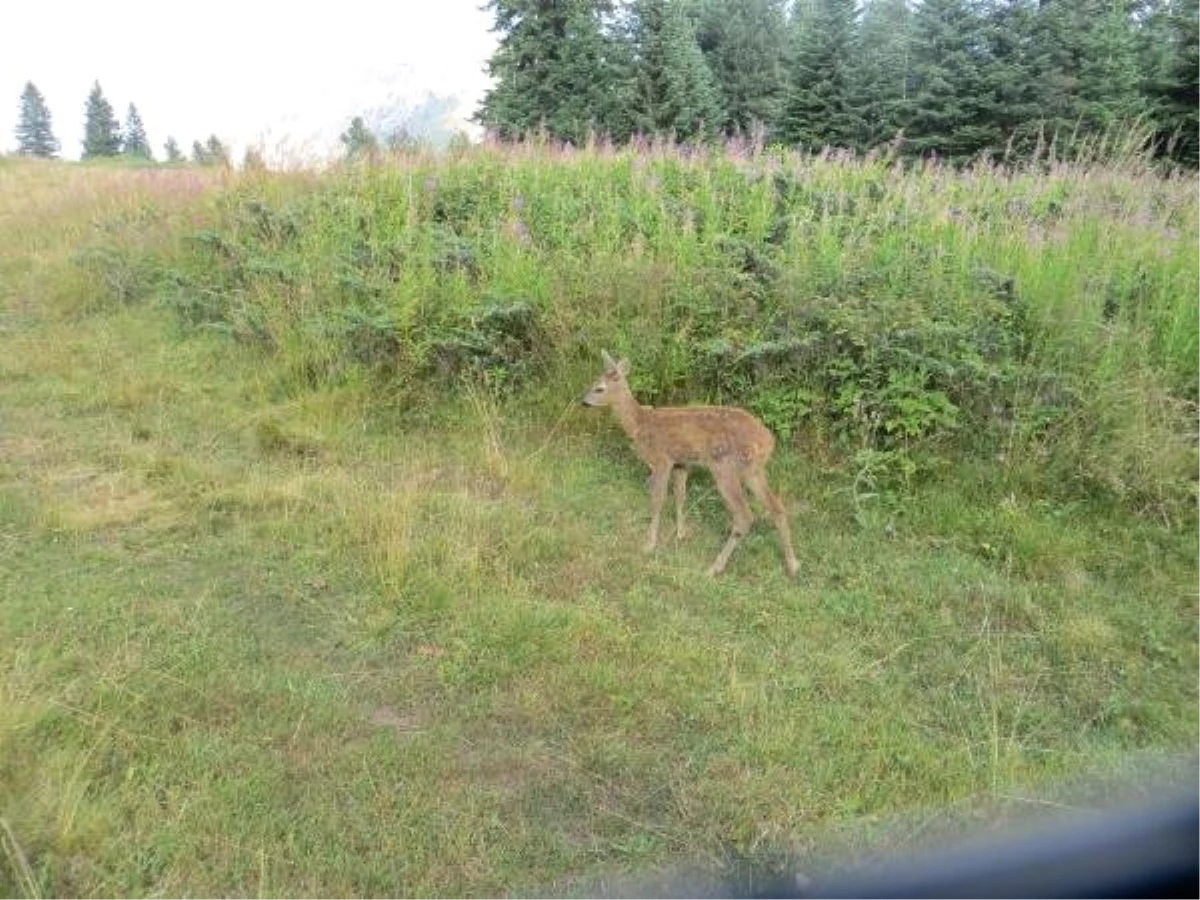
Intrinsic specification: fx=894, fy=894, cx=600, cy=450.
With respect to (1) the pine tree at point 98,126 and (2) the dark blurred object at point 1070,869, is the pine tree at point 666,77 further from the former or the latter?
(1) the pine tree at point 98,126

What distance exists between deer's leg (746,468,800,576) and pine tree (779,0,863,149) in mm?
21748

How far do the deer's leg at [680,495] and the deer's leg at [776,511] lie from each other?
44 centimetres

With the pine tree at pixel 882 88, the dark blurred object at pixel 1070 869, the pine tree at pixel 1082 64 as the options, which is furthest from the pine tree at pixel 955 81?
the dark blurred object at pixel 1070 869

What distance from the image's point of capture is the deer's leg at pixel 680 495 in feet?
17.4

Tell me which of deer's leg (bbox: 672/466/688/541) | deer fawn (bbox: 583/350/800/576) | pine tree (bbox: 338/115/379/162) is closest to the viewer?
deer fawn (bbox: 583/350/800/576)

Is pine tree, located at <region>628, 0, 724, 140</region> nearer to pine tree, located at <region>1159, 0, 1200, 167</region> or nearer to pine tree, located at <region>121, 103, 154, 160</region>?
pine tree, located at <region>1159, 0, 1200, 167</region>

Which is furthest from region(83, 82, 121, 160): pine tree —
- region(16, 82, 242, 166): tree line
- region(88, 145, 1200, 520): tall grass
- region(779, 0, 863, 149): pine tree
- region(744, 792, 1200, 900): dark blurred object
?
region(744, 792, 1200, 900): dark blurred object

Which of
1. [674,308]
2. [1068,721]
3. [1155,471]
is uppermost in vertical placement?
[674,308]

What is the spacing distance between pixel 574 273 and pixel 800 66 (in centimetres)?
2132

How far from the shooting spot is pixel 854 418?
571 cm

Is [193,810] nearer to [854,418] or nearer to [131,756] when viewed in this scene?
[131,756]

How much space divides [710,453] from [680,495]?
1.18ft

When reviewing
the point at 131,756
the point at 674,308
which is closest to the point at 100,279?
the point at 674,308

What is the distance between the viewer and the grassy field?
2928 millimetres
